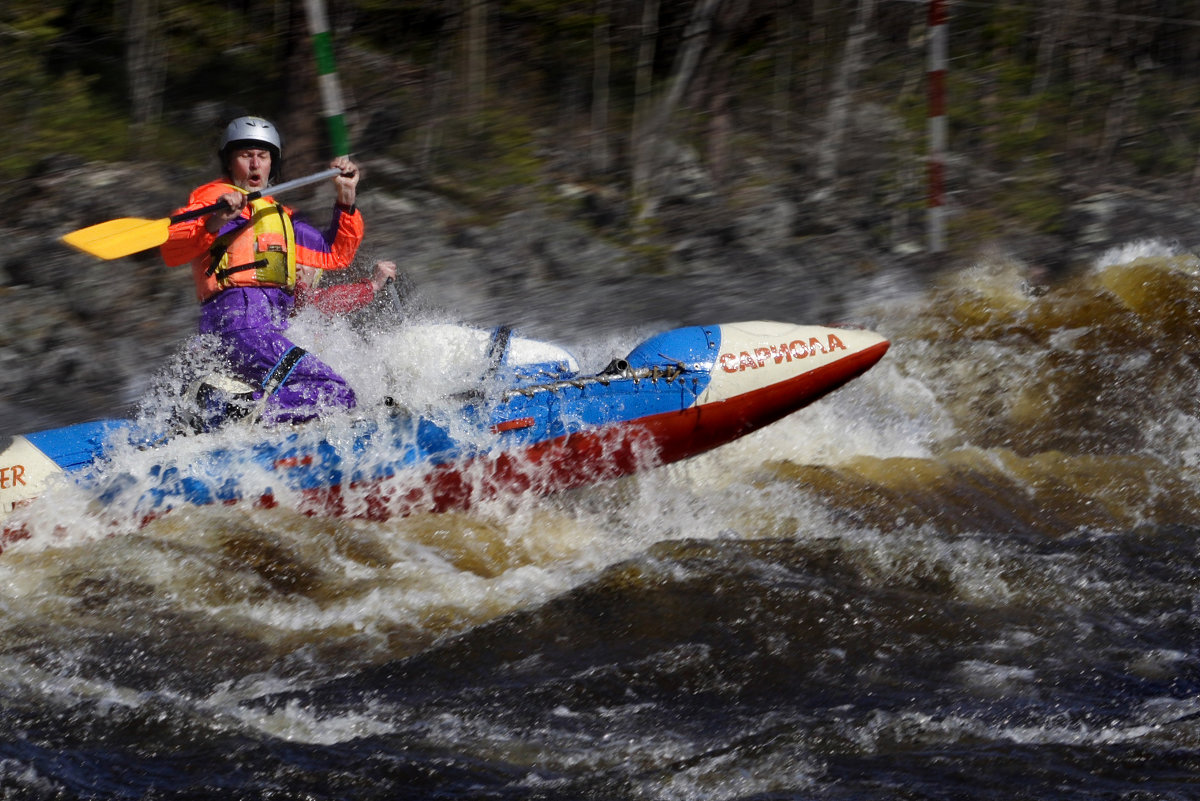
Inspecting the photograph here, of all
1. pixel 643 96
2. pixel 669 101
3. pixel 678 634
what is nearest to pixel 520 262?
pixel 669 101

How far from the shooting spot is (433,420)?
15.9ft

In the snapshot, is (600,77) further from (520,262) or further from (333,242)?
(333,242)

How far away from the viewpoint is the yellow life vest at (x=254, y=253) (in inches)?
188

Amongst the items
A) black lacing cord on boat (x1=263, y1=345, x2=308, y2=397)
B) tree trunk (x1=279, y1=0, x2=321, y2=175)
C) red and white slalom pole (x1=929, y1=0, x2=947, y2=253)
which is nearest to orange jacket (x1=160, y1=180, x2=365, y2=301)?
black lacing cord on boat (x1=263, y1=345, x2=308, y2=397)

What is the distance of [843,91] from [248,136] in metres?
6.09

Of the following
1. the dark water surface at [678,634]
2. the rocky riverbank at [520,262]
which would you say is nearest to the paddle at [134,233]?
the dark water surface at [678,634]

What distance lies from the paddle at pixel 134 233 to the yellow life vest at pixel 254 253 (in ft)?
0.27

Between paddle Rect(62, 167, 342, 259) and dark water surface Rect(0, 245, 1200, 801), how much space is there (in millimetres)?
732

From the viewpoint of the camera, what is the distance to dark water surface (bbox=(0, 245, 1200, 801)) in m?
3.37

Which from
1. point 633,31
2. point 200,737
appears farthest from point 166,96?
point 200,737

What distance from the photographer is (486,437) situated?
4.91 m

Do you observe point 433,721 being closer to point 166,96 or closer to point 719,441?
point 719,441

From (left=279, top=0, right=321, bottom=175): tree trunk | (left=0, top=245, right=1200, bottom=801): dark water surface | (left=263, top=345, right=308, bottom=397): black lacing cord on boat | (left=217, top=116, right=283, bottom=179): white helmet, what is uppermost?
(left=217, top=116, right=283, bottom=179): white helmet

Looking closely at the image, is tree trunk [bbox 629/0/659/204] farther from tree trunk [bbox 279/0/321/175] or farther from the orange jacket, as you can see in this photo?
the orange jacket
